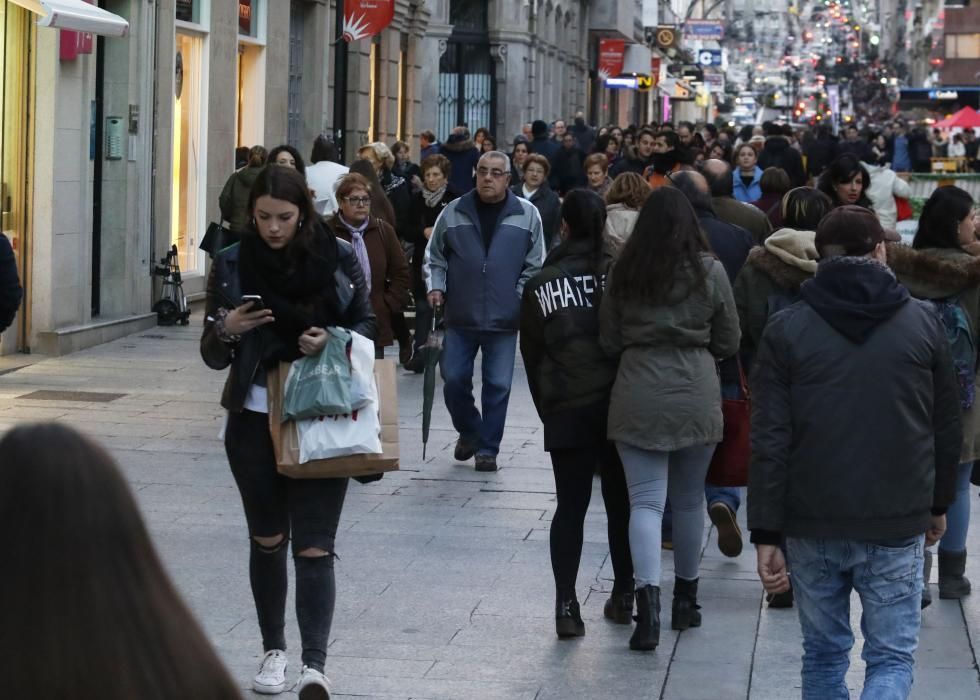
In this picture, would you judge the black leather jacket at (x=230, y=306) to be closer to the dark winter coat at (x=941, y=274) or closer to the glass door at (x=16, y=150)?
the dark winter coat at (x=941, y=274)

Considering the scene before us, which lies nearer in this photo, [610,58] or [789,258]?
[789,258]

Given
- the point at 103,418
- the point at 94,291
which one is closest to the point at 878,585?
the point at 103,418

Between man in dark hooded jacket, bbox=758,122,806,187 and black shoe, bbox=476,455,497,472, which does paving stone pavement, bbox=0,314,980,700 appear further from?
man in dark hooded jacket, bbox=758,122,806,187

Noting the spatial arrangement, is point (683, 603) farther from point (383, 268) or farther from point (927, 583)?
point (383, 268)

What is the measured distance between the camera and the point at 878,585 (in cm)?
497

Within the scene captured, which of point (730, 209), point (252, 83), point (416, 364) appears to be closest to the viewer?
point (730, 209)

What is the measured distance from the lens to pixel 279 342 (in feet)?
19.4

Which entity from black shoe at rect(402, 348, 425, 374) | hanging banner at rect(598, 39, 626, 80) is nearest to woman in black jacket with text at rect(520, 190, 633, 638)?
black shoe at rect(402, 348, 425, 374)

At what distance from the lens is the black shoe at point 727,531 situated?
8.06 meters

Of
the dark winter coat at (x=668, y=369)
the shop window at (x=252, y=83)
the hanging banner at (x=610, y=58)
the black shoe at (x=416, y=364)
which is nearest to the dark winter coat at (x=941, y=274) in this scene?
the dark winter coat at (x=668, y=369)

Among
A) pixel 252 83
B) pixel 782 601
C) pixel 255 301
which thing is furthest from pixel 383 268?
pixel 252 83

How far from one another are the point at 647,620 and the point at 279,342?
1.79 metres

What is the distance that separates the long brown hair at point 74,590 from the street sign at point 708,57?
10563 cm

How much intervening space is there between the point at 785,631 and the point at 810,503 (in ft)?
7.54
